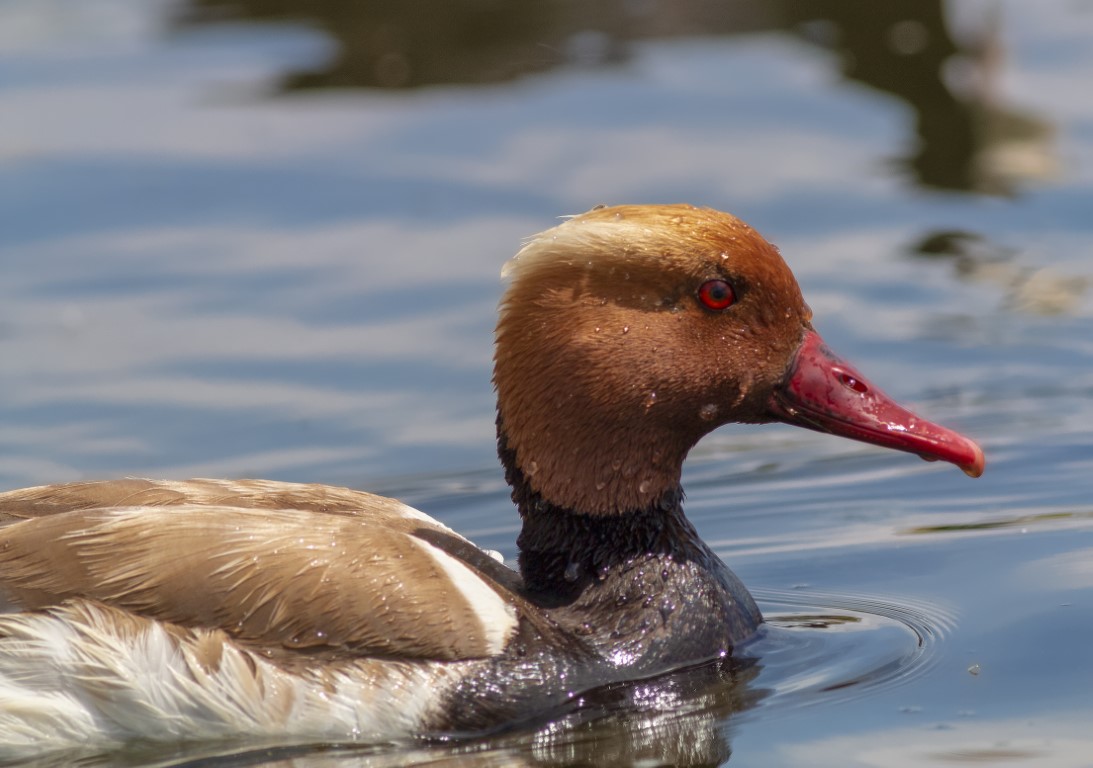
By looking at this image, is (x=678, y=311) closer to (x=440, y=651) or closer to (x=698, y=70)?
(x=440, y=651)

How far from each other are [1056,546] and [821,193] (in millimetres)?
5614

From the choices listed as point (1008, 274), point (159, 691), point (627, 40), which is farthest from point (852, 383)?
point (627, 40)

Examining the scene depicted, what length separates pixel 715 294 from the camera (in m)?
6.38

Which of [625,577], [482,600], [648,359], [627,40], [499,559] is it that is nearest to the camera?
[482,600]

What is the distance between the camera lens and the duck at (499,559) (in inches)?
233

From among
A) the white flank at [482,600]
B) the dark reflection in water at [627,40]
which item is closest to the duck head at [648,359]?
the white flank at [482,600]

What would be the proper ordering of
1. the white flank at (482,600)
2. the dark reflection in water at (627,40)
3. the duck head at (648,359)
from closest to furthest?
the white flank at (482,600) → the duck head at (648,359) → the dark reflection in water at (627,40)

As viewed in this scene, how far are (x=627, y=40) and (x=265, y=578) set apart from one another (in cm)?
995

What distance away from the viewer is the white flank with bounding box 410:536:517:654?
241 inches

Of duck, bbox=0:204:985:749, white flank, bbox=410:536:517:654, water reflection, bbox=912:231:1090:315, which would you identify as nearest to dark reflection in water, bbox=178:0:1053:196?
water reflection, bbox=912:231:1090:315

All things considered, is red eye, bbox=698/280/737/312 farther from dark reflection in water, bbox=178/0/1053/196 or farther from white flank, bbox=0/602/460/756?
dark reflection in water, bbox=178/0/1053/196

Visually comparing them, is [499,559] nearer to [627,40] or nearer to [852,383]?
[852,383]

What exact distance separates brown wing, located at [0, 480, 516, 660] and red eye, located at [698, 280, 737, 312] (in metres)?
1.22

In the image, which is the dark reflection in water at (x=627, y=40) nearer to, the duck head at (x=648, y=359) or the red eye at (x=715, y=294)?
the duck head at (x=648, y=359)
